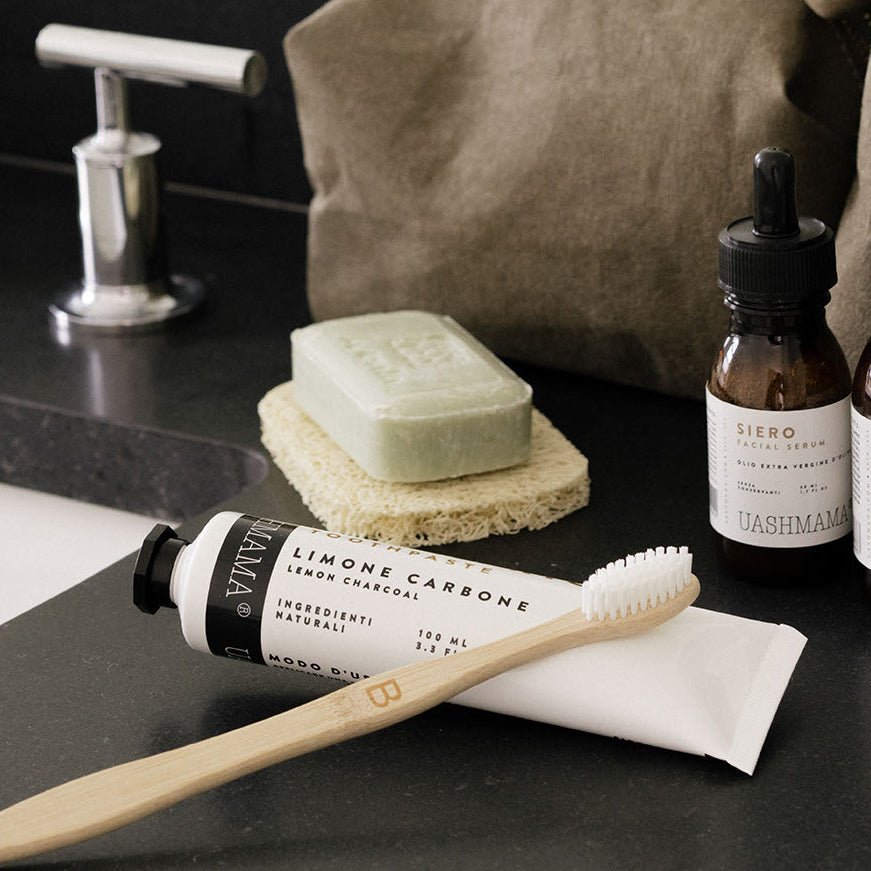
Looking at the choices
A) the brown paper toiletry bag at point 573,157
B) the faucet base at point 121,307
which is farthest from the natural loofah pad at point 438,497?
the faucet base at point 121,307

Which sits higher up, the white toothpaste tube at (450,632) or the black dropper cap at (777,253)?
the black dropper cap at (777,253)

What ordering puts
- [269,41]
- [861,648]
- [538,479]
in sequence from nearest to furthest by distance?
[861,648]
[538,479]
[269,41]

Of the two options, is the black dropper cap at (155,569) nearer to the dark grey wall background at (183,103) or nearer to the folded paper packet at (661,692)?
the folded paper packet at (661,692)

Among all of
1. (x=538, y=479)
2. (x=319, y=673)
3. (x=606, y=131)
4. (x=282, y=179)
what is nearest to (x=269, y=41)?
A: (x=282, y=179)

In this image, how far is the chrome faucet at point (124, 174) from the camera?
0.86m

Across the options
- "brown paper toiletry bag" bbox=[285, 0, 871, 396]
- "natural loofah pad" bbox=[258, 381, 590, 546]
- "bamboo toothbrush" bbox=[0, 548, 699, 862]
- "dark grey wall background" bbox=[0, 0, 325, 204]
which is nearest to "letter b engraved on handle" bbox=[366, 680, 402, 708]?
"bamboo toothbrush" bbox=[0, 548, 699, 862]

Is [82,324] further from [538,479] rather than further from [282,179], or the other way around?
[538,479]

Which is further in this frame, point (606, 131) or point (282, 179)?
point (282, 179)

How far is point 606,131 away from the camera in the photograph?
28.1 inches

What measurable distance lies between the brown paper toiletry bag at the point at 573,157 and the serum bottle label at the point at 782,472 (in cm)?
11

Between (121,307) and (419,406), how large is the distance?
346mm

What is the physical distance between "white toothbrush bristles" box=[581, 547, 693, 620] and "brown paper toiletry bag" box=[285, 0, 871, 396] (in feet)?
0.70

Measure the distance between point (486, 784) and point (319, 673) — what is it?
2.8 inches

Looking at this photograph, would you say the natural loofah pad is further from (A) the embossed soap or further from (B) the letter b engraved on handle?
(B) the letter b engraved on handle
